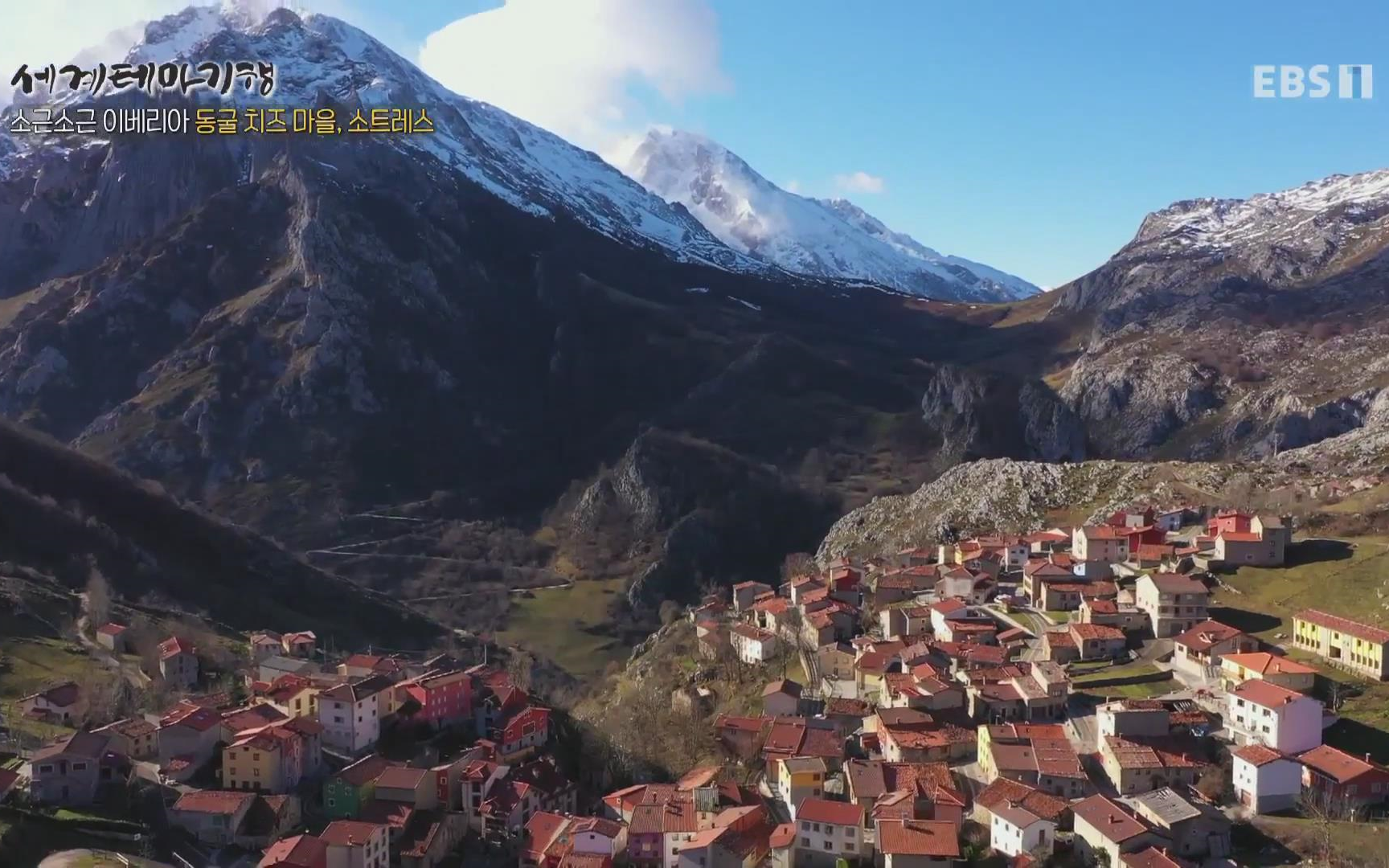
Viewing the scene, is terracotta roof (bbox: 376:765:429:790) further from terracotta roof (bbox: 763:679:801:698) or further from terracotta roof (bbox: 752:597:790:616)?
terracotta roof (bbox: 752:597:790:616)

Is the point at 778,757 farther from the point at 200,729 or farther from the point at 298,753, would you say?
the point at 200,729

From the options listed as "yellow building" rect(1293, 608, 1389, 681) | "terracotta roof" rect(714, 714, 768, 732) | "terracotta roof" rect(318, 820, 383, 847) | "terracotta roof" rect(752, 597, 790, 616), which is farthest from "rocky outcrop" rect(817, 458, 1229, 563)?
"terracotta roof" rect(318, 820, 383, 847)

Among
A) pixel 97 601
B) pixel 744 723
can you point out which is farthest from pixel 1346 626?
pixel 97 601

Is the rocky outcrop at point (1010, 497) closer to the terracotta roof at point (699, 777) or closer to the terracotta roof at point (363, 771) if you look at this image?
the terracotta roof at point (699, 777)

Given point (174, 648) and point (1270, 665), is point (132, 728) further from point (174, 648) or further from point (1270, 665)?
point (1270, 665)

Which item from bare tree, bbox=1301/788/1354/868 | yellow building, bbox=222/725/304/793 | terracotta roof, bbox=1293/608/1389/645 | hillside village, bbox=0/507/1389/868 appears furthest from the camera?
terracotta roof, bbox=1293/608/1389/645

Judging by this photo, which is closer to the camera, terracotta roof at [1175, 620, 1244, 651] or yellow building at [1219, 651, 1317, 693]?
yellow building at [1219, 651, 1317, 693]

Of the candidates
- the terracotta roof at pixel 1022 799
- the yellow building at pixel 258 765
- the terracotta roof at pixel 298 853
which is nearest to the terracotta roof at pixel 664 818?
the terracotta roof at pixel 1022 799
